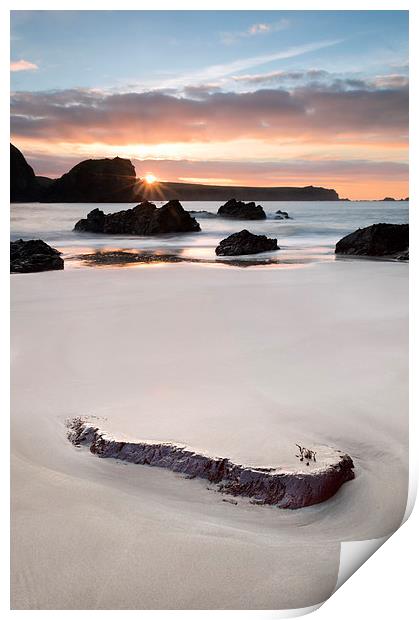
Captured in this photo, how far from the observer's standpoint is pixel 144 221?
280 cm

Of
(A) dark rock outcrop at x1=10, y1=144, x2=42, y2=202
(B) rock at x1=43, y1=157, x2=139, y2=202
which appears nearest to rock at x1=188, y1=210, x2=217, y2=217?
(B) rock at x1=43, y1=157, x2=139, y2=202

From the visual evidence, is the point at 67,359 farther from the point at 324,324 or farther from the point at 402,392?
the point at 402,392

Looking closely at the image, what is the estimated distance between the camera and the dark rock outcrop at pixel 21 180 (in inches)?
79.2

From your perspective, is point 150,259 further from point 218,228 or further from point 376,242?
point 376,242

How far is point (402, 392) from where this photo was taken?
207 centimetres

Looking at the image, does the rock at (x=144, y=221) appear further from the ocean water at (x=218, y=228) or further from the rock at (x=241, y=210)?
the rock at (x=241, y=210)

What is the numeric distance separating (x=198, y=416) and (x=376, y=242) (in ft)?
5.28

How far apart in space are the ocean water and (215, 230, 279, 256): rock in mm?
29

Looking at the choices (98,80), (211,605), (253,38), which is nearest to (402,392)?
(211,605)

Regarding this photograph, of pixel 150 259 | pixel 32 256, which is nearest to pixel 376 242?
pixel 150 259

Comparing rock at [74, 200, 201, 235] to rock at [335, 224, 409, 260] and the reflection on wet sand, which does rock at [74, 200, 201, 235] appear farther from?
rock at [335, 224, 409, 260]

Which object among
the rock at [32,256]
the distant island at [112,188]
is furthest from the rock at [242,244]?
the rock at [32,256]

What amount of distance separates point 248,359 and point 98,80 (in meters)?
1.17

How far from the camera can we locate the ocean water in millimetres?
2316
